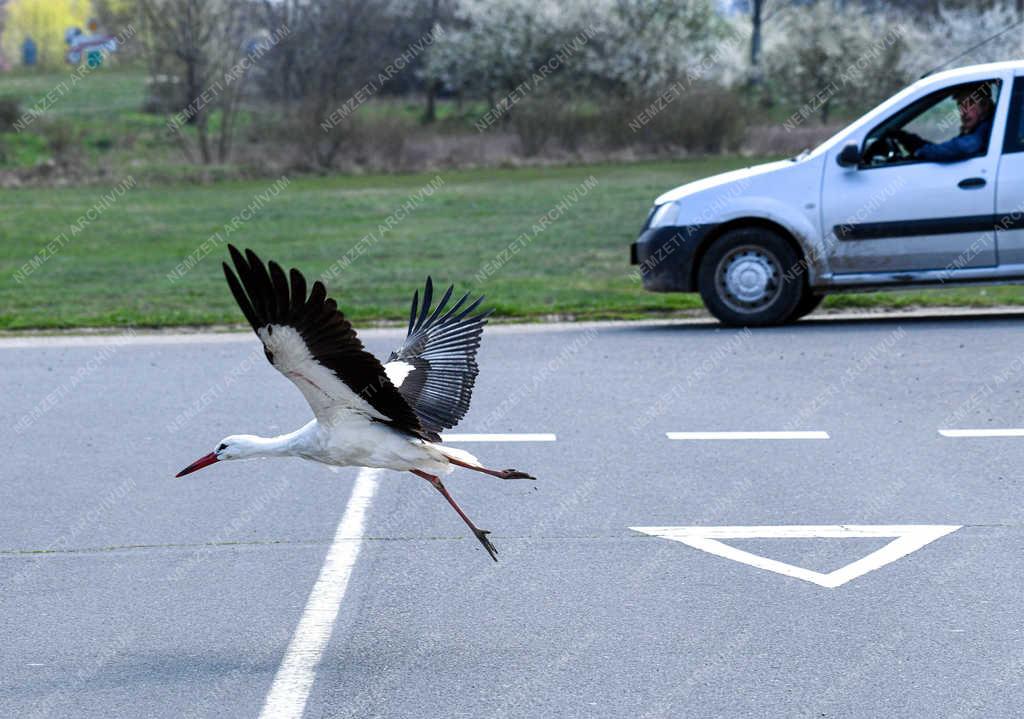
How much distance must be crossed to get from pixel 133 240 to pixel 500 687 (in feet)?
57.8

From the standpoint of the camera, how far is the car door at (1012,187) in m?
12.0

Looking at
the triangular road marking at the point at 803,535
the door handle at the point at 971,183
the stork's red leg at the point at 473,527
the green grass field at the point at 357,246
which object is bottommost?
the green grass field at the point at 357,246

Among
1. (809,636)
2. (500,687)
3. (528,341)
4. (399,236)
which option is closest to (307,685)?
(500,687)

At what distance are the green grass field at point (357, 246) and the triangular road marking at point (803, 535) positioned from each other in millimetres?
7106

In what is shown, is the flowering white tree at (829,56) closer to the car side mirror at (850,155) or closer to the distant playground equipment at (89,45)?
the car side mirror at (850,155)

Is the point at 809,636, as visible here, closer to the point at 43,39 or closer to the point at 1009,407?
the point at 1009,407

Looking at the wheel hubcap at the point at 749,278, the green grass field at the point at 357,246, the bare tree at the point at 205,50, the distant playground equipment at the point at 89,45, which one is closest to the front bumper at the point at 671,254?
the wheel hubcap at the point at 749,278

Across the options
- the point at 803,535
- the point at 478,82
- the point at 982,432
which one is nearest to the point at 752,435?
the point at 982,432

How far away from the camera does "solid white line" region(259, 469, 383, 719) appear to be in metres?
4.91

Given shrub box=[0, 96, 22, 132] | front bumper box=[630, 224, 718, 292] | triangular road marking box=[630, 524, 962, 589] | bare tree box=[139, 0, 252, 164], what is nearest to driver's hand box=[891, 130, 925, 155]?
front bumper box=[630, 224, 718, 292]

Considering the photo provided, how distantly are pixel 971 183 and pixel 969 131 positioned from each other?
47 centimetres

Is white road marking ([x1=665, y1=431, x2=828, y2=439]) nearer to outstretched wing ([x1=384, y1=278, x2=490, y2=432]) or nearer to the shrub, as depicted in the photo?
outstretched wing ([x1=384, y1=278, x2=490, y2=432])

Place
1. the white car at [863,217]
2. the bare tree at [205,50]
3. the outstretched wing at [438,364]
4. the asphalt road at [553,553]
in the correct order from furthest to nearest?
the bare tree at [205,50]
the white car at [863,217]
the outstretched wing at [438,364]
the asphalt road at [553,553]

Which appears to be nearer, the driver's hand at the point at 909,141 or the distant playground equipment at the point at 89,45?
the driver's hand at the point at 909,141
